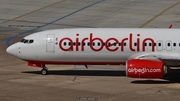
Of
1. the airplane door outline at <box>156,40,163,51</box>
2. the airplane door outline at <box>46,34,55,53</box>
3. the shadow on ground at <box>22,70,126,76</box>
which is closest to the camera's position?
the airplane door outline at <box>156,40,163,51</box>

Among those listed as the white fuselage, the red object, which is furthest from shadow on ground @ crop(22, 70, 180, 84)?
the white fuselage

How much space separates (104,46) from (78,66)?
659 cm

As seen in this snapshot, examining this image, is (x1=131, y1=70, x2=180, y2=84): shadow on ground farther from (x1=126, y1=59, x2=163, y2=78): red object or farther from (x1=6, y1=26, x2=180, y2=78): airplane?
(x1=126, y1=59, x2=163, y2=78): red object

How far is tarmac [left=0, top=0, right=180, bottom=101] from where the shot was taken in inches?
1545

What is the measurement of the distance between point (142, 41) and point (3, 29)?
30437 mm

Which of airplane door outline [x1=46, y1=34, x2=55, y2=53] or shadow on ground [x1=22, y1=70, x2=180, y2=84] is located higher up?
airplane door outline [x1=46, y1=34, x2=55, y2=53]

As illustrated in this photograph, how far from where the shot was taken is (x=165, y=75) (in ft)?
150

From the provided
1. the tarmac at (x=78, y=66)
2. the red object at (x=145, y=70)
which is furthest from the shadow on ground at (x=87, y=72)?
the red object at (x=145, y=70)

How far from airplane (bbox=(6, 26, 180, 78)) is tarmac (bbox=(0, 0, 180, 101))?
1.70m

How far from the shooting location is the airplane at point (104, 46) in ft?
144

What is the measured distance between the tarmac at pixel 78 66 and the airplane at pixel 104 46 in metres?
1.70

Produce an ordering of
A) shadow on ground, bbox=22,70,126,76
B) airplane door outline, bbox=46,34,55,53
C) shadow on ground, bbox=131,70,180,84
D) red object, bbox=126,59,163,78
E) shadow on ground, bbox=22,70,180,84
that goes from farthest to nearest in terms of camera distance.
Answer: shadow on ground, bbox=22,70,126,76, airplane door outline, bbox=46,34,55,53, shadow on ground, bbox=22,70,180,84, shadow on ground, bbox=131,70,180,84, red object, bbox=126,59,163,78

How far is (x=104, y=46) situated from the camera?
44344mm

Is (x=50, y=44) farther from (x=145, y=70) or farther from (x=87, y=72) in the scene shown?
(x=145, y=70)
